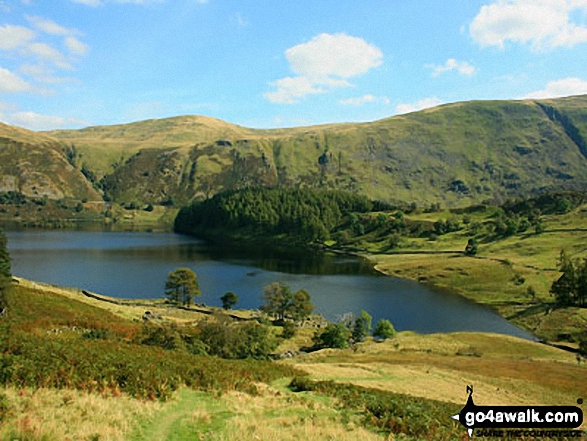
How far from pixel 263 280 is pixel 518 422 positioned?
121 m

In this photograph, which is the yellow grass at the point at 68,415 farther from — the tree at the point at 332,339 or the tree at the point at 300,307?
the tree at the point at 300,307

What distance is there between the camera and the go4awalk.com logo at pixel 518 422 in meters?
21.2

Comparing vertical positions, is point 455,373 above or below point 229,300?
above

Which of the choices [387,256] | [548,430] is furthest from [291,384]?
[387,256]

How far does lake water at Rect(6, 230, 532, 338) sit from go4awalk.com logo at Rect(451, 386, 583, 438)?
244ft

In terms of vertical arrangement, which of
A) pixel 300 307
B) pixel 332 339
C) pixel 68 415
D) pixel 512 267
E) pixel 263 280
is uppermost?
Result: pixel 68 415

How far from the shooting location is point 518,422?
22.1m

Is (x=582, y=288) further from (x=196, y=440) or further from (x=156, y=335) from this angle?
(x=196, y=440)

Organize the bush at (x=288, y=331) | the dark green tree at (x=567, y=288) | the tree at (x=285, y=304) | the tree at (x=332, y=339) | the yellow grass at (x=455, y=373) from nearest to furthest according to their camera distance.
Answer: the yellow grass at (x=455, y=373)
the tree at (x=332, y=339)
the bush at (x=288, y=331)
the tree at (x=285, y=304)
the dark green tree at (x=567, y=288)

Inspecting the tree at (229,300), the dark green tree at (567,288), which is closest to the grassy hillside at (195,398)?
the tree at (229,300)

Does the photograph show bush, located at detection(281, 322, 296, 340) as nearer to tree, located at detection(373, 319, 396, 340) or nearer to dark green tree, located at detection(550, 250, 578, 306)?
tree, located at detection(373, 319, 396, 340)

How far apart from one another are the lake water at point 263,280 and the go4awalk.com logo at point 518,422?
244 feet

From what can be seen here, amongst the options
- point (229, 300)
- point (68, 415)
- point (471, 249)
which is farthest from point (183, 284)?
point (471, 249)

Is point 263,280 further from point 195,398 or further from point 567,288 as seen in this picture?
point 195,398
